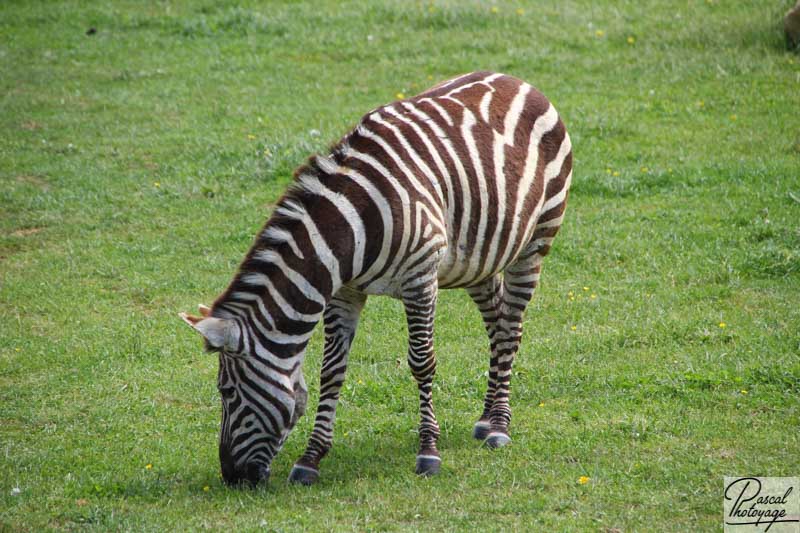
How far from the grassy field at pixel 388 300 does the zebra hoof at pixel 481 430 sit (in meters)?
0.17

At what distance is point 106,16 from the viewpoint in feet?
60.9

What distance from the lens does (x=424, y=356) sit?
6.83 meters

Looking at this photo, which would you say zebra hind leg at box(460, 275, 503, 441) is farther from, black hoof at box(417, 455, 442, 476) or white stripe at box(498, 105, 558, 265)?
black hoof at box(417, 455, 442, 476)

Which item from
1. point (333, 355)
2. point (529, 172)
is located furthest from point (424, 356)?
point (529, 172)

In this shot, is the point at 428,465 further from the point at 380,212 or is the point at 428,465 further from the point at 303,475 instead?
the point at 380,212

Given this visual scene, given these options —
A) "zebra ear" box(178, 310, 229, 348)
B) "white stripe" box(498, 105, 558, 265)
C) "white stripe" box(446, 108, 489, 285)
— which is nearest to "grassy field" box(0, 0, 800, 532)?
"zebra ear" box(178, 310, 229, 348)

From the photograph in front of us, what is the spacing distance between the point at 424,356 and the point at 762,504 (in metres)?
2.35

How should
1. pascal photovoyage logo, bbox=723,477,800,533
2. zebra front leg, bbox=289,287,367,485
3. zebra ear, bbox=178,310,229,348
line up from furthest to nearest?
zebra front leg, bbox=289,287,367,485 → zebra ear, bbox=178,310,229,348 → pascal photovoyage logo, bbox=723,477,800,533

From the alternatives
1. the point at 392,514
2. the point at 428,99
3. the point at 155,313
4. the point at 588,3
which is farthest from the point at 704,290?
the point at 588,3

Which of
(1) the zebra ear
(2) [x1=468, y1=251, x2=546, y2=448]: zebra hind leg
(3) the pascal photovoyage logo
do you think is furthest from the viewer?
(2) [x1=468, y1=251, x2=546, y2=448]: zebra hind leg

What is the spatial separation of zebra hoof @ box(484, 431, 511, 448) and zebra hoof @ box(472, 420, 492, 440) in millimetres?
122

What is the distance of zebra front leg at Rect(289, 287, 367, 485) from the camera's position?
22.9ft

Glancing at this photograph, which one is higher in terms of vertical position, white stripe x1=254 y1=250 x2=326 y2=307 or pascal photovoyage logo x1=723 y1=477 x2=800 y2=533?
white stripe x1=254 y1=250 x2=326 y2=307

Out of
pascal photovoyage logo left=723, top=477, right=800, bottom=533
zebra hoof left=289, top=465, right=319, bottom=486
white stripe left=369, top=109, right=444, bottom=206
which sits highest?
white stripe left=369, top=109, right=444, bottom=206
